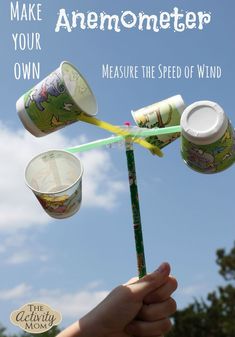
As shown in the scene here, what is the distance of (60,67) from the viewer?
2070 millimetres

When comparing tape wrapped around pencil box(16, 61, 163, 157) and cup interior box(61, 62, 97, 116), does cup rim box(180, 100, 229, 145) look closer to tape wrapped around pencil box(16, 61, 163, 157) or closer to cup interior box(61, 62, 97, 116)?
tape wrapped around pencil box(16, 61, 163, 157)

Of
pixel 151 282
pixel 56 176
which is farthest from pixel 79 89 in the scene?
pixel 151 282

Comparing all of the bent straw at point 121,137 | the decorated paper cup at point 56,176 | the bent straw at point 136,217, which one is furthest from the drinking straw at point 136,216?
the decorated paper cup at point 56,176

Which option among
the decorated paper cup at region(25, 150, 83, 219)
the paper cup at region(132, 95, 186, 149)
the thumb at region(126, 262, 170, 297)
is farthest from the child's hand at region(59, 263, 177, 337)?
the paper cup at region(132, 95, 186, 149)

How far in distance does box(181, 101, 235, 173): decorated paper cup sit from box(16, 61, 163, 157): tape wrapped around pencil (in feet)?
A: 0.51

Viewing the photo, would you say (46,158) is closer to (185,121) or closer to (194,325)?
(185,121)

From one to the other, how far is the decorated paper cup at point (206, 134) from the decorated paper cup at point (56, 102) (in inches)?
12.7

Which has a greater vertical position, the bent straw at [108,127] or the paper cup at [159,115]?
the paper cup at [159,115]

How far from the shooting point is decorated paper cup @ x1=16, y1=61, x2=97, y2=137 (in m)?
2.04

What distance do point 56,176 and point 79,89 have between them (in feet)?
1.05

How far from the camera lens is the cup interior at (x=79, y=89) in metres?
2.06

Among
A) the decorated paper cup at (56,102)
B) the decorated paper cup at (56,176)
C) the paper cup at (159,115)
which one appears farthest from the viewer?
the paper cup at (159,115)

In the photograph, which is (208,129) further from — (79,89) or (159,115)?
(79,89)

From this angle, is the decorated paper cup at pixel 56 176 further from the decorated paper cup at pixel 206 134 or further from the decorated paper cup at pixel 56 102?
the decorated paper cup at pixel 206 134
